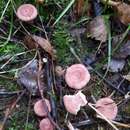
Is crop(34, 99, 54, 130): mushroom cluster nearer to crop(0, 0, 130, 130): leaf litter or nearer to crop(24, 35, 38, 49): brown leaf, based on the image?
crop(0, 0, 130, 130): leaf litter

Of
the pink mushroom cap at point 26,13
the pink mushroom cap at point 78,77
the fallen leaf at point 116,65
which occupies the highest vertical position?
the pink mushroom cap at point 26,13

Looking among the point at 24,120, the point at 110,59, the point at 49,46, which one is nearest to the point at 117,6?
the point at 110,59

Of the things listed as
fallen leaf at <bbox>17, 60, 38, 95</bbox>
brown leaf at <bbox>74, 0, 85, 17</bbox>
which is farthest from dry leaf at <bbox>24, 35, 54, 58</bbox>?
brown leaf at <bbox>74, 0, 85, 17</bbox>

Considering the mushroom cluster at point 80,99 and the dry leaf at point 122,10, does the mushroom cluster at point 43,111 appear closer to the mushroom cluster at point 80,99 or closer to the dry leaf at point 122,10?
the mushroom cluster at point 80,99

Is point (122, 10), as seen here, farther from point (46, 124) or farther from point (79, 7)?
point (46, 124)

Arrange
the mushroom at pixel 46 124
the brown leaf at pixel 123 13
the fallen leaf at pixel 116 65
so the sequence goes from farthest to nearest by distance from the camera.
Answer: the brown leaf at pixel 123 13, the fallen leaf at pixel 116 65, the mushroom at pixel 46 124

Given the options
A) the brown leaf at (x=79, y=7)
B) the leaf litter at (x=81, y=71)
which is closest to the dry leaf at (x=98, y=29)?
the leaf litter at (x=81, y=71)
